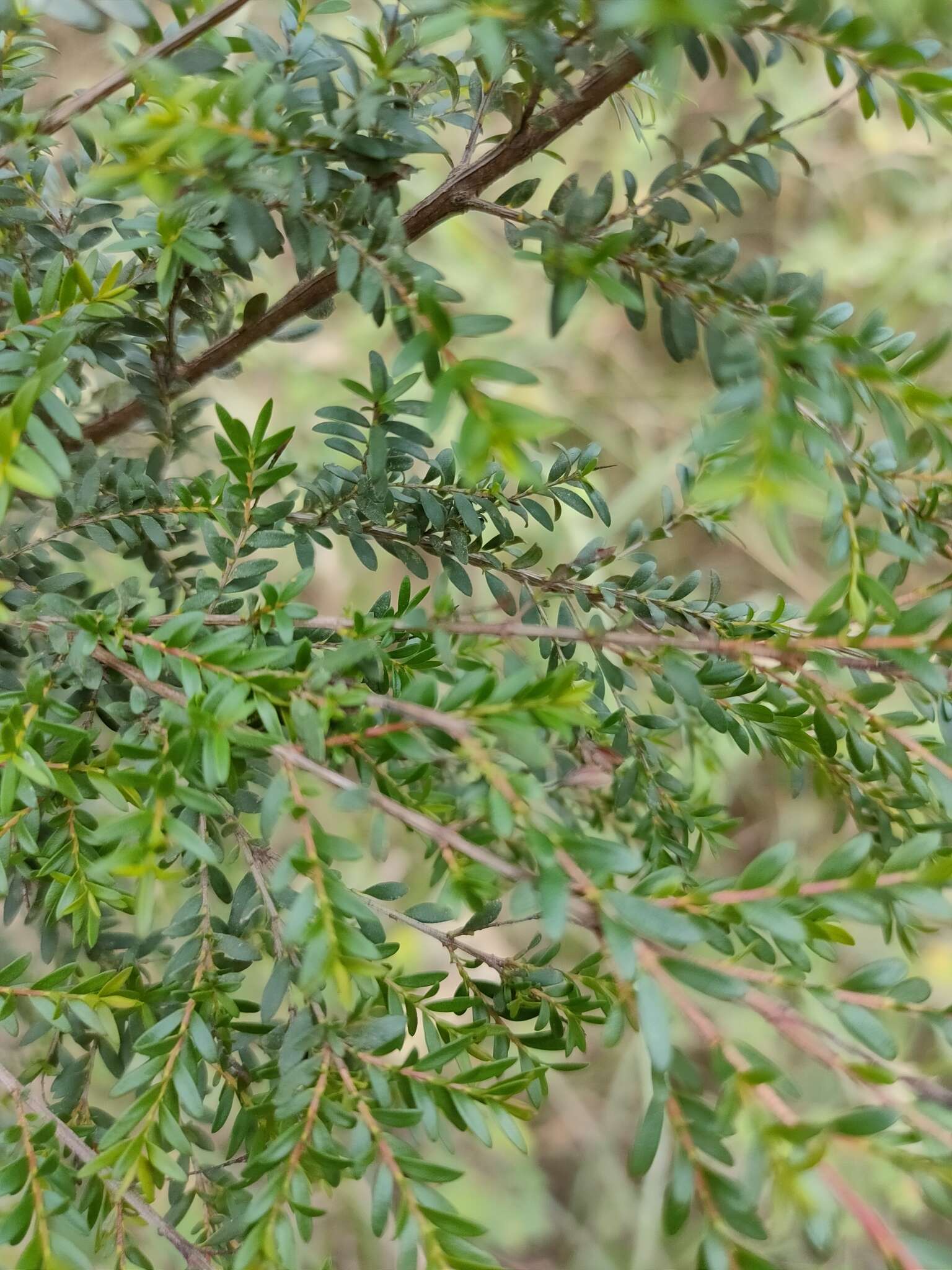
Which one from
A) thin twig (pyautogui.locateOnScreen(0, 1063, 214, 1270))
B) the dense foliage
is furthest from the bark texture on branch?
thin twig (pyautogui.locateOnScreen(0, 1063, 214, 1270))

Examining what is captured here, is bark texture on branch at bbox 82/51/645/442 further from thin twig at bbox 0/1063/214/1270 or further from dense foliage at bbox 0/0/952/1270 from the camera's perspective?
thin twig at bbox 0/1063/214/1270

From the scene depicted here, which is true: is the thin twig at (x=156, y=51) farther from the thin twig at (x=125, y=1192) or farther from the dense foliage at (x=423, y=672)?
the thin twig at (x=125, y=1192)

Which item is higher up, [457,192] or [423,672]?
[457,192]

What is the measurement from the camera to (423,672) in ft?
1.33

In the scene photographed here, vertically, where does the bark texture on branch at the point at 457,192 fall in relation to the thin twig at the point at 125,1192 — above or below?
above

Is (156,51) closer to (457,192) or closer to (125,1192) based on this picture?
(457,192)

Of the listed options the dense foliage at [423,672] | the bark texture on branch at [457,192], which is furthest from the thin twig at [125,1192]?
the bark texture on branch at [457,192]

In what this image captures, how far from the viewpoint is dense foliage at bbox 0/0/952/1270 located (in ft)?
0.92

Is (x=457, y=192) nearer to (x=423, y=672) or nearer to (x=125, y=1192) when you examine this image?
(x=423, y=672)

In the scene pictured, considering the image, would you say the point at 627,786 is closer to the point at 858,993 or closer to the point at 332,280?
the point at 858,993

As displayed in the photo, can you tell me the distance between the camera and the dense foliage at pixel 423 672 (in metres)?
0.28

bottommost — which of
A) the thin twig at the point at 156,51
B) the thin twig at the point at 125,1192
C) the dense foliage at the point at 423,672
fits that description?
the thin twig at the point at 125,1192

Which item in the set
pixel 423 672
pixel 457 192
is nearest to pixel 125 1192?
pixel 423 672

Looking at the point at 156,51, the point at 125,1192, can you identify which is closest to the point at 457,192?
the point at 156,51
